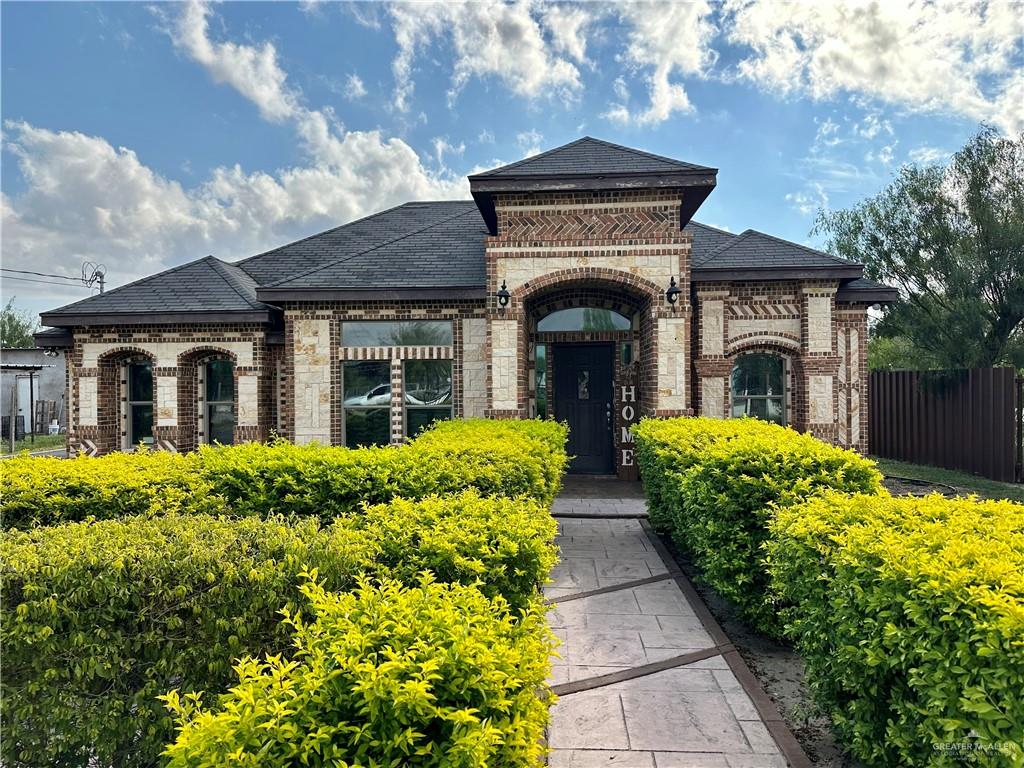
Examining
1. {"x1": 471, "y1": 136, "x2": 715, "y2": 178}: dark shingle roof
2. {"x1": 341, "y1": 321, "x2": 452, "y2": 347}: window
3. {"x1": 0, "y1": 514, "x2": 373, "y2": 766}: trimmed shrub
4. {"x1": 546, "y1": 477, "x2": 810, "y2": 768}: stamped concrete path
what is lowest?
{"x1": 546, "y1": 477, "x2": 810, "y2": 768}: stamped concrete path

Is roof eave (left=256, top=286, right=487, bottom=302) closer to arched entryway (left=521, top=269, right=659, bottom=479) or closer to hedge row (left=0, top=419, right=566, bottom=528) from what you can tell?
arched entryway (left=521, top=269, right=659, bottom=479)

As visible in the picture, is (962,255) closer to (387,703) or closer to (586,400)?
(586,400)

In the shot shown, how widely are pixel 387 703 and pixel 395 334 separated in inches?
370

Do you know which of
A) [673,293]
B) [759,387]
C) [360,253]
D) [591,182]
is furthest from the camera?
[360,253]

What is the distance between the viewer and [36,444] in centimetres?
2031

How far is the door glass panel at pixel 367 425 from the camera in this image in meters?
10.6

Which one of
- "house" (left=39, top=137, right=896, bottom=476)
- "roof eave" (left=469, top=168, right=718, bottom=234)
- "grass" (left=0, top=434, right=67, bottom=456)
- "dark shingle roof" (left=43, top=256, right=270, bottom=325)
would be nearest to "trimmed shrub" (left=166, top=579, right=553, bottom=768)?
"house" (left=39, top=137, right=896, bottom=476)

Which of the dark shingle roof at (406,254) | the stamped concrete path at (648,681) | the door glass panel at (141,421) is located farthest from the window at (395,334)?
the stamped concrete path at (648,681)

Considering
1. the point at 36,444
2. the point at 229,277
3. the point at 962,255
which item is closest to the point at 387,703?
the point at 229,277

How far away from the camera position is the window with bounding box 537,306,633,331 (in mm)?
10953

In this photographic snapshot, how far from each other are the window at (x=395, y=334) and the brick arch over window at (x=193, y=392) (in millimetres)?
2535

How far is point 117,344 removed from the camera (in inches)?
422

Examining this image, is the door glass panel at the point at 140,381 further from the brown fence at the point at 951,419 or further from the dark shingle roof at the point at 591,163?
the brown fence at the point at 951,419

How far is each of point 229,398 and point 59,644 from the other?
9.86 meters
